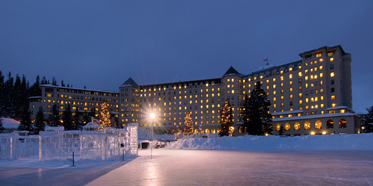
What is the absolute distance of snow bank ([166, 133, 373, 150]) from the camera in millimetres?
38750

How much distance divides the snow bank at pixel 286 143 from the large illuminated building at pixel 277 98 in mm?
28503

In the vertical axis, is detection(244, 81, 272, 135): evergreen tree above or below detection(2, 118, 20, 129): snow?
above

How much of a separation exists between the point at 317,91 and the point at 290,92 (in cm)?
1111

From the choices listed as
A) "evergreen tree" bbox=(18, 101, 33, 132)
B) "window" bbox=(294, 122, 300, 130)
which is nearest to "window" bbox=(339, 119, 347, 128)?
"window" bbox=(294, 122, 300, 130)

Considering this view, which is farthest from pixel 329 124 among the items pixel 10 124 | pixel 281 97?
pixel 10 124

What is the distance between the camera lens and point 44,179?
45.2 feet

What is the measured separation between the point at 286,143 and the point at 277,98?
63.1 m

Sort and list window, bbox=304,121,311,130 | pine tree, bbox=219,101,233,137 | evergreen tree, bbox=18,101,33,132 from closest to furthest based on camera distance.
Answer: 1. evergreen tree, bbox=18,101,33,132
2. pine tree, bbox=219,101,233,137
3. window, bbox=304,121,311,130

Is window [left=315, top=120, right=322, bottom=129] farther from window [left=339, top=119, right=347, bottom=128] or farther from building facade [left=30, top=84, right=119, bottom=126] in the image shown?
building facade [left=30, top=84, right=119, bottom=126]

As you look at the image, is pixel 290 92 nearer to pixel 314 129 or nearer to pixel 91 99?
pixel 314 129

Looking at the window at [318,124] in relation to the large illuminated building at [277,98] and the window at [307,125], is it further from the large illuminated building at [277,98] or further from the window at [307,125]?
the window at [307,125]

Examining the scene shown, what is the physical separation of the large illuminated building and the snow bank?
93.5 ft

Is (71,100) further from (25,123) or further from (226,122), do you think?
(226,122)

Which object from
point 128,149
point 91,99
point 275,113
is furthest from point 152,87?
point 128,149
